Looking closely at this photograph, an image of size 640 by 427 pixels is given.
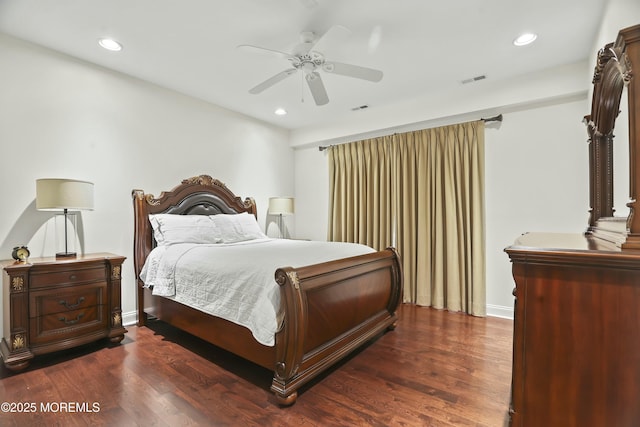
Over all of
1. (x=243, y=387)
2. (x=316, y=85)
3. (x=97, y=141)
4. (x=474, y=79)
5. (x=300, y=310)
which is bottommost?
(x=243, y=387)

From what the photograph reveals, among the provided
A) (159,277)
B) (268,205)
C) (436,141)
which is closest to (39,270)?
(159,277)

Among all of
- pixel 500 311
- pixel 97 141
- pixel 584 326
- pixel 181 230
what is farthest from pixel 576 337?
pixel 97 141

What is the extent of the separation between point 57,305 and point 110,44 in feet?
7.45

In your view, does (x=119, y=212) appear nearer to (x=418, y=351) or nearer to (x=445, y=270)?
(x=418, y=351)

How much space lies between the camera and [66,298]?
2.49 metres

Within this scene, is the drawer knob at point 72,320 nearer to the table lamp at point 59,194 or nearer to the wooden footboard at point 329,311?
the table lamp at point 59,194

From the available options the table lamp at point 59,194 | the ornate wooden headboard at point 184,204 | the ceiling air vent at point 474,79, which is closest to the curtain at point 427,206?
the ceiling air vent at point 474,79

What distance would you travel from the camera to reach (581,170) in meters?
3.09

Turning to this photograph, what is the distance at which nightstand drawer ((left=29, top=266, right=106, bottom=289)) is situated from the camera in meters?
2.35

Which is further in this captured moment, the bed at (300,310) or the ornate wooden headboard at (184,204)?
the ornate wooden headboard at (184,204)

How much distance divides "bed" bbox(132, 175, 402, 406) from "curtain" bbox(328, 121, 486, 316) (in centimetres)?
108

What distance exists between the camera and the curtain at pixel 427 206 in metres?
3.65

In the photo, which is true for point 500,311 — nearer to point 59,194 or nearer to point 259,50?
point 259,50

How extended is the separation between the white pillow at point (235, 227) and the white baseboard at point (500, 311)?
2897 mm
